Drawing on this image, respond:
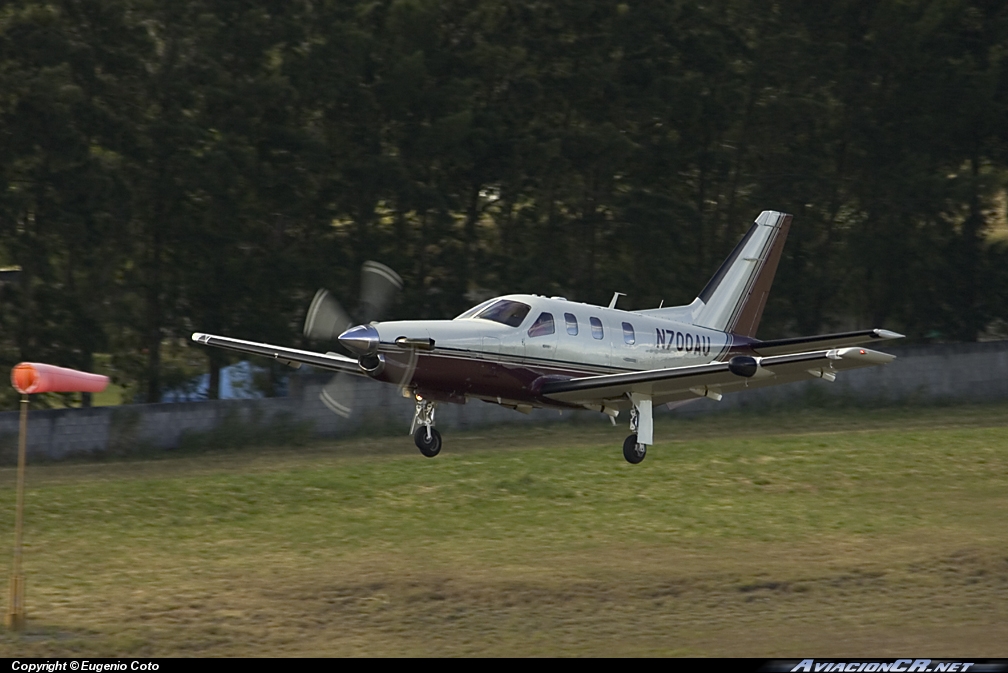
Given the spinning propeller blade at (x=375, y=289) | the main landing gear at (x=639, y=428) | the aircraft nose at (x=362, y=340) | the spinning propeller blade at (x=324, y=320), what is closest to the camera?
the aircraft nose at (x=362, y=340)

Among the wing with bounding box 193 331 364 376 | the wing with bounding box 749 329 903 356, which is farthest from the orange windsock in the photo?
the wing with bounding box 749 329 903 356

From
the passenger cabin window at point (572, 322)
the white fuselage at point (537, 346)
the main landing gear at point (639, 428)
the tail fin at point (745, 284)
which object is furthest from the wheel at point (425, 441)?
the tail fin at point (745, 284)

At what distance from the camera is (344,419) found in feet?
113

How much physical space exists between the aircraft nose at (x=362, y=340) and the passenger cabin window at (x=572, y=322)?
3681 millimetres

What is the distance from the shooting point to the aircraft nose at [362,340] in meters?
20.1

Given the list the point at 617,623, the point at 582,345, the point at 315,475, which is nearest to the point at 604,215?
the point at 315,475

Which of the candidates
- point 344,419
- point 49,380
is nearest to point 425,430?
point 49,380

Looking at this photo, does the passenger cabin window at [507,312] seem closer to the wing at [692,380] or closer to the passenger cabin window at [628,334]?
the wing at [692,380]

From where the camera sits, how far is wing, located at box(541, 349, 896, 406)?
20.6m

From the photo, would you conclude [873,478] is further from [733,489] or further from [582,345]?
[582,345]

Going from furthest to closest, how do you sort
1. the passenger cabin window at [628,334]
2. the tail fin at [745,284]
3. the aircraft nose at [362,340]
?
1. the tail fin at [745,284]
2. the passenger cabin window at [628,334]
3. the aircraft nose at [362,340]

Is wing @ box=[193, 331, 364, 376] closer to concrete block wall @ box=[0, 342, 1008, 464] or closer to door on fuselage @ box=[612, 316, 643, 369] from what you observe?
door on fuselage @ box=[612, 316, 643, 369]

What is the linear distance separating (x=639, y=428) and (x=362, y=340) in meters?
5.66

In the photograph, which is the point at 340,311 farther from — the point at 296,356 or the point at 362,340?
the point at 296,356
